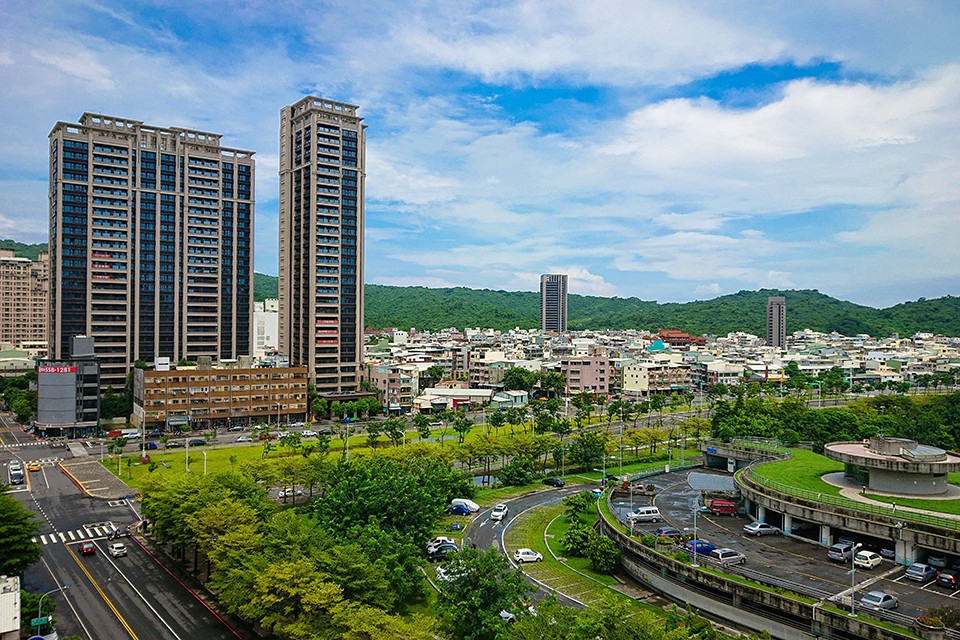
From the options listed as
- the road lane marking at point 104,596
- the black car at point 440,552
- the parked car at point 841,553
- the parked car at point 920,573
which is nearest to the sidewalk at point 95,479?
the road lane marking at point 104,596

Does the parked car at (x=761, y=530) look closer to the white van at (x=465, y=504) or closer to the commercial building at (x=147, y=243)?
the white van at (x=465, y=504)

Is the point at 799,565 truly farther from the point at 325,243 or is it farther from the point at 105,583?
the point at 325,243

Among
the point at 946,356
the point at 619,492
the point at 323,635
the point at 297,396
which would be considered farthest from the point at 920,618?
the point at 946,356

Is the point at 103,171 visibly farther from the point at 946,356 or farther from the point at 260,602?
the point at 946,356

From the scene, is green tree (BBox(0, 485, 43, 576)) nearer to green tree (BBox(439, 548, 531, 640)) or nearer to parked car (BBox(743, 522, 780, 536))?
green tree (BBox(439, 548, 531, 640))

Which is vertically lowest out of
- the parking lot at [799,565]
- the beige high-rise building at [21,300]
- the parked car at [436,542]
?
the parked car at [436,542]
